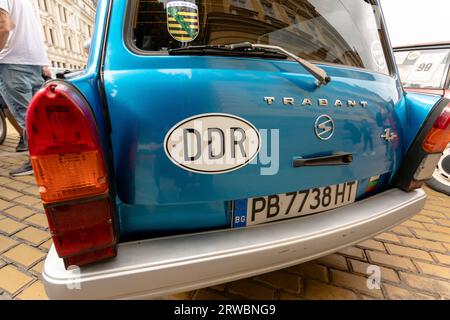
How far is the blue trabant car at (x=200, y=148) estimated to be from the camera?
79 cm

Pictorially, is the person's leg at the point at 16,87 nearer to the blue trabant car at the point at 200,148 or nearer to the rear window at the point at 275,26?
the blue trabant car at the point at 200,148

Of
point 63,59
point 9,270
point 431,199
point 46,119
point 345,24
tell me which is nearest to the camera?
point 46,119

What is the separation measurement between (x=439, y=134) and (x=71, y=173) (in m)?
1.80

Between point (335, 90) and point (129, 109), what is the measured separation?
91 centimetres

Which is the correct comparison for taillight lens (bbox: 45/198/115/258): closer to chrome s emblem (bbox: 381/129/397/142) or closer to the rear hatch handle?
the rear hatch handle

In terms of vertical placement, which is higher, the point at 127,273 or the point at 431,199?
the point at 127,273

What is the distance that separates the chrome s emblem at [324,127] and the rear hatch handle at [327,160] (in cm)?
10

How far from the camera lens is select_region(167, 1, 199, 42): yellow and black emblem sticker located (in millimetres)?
959

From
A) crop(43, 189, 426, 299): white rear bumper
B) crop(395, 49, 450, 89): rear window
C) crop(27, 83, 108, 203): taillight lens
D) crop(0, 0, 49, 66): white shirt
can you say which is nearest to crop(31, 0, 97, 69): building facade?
crop(0, 0, 49, 66): white shirt

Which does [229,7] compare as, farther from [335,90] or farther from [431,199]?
[431,199]

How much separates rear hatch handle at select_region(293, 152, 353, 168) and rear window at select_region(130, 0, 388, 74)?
1.65 feet

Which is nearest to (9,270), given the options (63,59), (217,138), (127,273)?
(127,273)

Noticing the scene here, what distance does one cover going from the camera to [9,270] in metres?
1.55

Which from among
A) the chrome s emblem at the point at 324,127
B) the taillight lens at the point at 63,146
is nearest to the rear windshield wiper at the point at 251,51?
the chrome s emblem at the point at 324,127
